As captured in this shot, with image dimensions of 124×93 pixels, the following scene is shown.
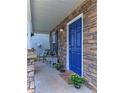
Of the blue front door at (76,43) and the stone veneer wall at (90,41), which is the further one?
the blue front door at (76,43)

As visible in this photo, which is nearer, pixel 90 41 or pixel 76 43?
pixel 90 41

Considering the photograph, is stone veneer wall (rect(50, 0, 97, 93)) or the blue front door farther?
the blue front door

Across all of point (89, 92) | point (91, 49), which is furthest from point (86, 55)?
point (89, 92)
